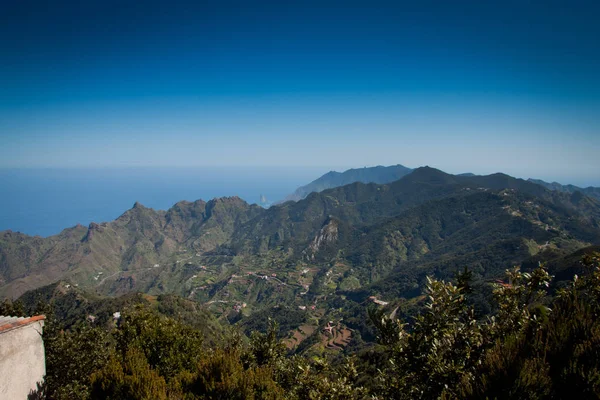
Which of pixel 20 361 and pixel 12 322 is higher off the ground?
pixel 12 322

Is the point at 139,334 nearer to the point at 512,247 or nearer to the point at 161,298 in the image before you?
the point at 161,298

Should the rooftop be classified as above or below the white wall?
above

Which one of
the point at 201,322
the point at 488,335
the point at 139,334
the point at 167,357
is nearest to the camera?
the point at 488,335

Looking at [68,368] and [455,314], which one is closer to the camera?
[455,314]

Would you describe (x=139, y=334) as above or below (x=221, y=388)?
below

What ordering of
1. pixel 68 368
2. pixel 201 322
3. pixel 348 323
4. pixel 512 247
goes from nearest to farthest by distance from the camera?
pixel 68 368
pixel 201 322
pixel 348 323
pixel 512 247

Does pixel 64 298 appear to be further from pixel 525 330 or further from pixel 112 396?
pixel 525 330

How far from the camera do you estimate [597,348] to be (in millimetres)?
6996

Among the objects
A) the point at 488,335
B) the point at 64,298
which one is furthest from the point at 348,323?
the point at 488,335

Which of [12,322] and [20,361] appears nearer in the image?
[12,322]

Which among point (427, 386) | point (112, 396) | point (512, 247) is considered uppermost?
point (427, 386)

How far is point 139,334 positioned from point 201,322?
101 meters

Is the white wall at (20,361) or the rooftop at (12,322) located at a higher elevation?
the rooftop at (12,322)

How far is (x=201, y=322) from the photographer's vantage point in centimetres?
10988
